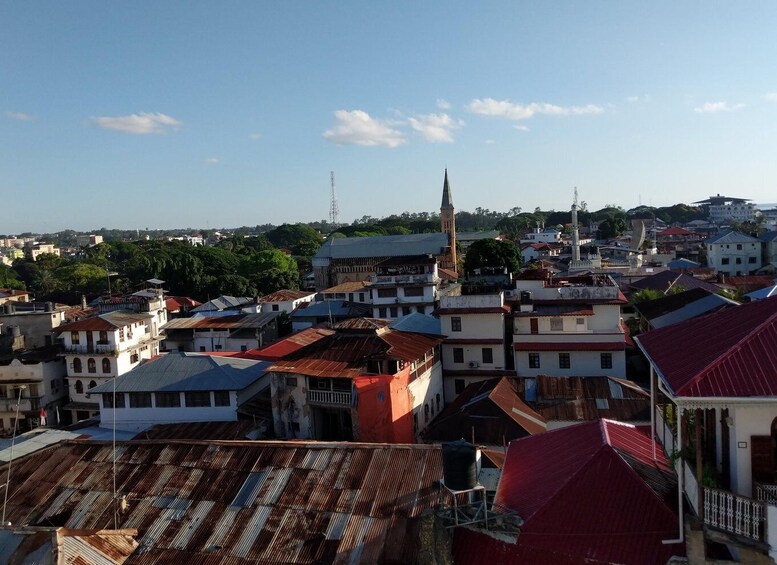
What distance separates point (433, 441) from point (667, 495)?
39.6 feet

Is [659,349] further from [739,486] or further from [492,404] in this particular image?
[492,404]

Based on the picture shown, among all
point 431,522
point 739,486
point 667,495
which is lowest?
point 431,522

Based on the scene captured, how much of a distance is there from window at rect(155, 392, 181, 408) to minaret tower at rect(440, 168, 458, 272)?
179ft

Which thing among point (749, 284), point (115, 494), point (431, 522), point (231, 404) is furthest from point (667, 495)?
point (749, 284)

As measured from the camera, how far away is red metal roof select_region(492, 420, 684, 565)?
9383mm

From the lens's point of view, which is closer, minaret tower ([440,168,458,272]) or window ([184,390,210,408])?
window ([184,390,210,408])

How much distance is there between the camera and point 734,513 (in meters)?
7.94

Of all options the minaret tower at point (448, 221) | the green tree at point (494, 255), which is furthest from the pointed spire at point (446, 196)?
the green tree at point (494, 255)

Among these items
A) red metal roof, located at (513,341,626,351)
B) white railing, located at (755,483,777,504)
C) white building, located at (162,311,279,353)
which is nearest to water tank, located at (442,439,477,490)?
white railing, located at (755,483,777,504)

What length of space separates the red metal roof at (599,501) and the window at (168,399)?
18.7m

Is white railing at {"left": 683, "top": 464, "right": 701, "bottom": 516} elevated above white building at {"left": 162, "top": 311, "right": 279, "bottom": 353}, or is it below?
above

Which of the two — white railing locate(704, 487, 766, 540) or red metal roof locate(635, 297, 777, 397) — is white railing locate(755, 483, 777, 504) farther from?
red metal roof locate(635, 297, 777, 397)

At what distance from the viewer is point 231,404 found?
2641 centimetres

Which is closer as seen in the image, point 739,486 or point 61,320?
point 739,486
